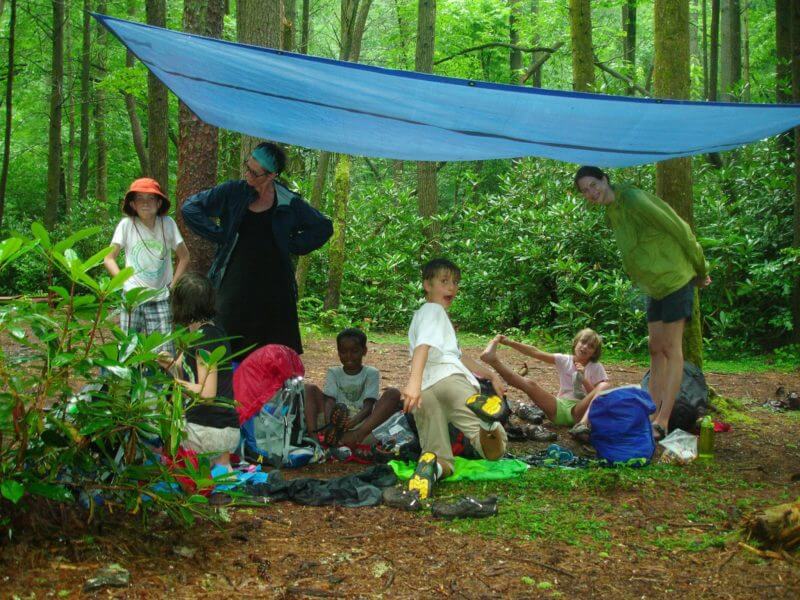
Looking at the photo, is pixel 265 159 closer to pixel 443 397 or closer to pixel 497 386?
pixel 443 397

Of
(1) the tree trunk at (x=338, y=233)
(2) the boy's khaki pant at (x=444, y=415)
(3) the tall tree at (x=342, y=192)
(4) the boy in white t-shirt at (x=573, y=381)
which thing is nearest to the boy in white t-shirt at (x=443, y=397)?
(2) the boy's khaki pant at (x=444, y=415)

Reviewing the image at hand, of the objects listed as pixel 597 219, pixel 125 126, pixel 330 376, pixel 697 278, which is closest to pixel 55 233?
pixel 125 126

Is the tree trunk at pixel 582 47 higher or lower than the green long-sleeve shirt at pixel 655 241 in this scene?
higher

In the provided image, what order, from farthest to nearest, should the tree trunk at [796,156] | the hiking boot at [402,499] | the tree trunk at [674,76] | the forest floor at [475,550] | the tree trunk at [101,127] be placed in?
the tree trunk at [101,127]
the tree trunk at [796,156]
the tree trunk at [674,76]
the hiking boot at [402,499]
the forest floor at [475,550]

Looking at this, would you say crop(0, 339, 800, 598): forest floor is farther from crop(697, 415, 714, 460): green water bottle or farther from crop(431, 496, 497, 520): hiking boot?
crop(697, 415, 714, 460): green water bottle

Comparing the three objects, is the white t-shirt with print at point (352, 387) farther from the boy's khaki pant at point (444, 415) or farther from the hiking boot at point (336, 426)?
the boy's khaki pant at point (444, 415)

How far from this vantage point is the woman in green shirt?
14.4 feet

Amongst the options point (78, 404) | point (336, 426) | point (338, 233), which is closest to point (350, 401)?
point (336, 426)

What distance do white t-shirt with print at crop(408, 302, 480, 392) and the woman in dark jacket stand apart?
2.84ft

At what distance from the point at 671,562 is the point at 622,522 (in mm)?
420

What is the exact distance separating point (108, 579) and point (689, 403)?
3.46 metres

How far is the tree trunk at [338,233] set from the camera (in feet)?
32.1

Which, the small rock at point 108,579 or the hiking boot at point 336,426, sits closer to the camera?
the small rock at point 108,579

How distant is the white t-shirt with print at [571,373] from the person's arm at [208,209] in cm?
219
